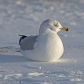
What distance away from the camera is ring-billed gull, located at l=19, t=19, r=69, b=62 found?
5445mm

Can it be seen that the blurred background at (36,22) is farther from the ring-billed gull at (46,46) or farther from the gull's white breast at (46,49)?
the gull's white breast at (46,49)

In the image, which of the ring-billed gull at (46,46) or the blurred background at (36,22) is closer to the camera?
the ring-billed gull at (46,46)

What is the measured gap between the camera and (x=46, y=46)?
5445 mm

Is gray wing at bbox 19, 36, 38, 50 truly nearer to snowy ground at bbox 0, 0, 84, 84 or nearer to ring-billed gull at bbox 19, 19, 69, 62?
ring-billed gull at bbox 19, 19, 69, 62

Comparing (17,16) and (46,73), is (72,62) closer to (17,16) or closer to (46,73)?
(46,73)

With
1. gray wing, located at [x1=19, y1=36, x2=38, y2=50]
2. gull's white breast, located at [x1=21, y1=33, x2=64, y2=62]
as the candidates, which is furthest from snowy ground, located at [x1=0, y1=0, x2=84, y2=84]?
gray wing, located at [x1=19, y1=36, x2=38, y2=50]

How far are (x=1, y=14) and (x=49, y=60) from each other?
10.6 m

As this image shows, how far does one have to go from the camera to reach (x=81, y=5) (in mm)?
19547

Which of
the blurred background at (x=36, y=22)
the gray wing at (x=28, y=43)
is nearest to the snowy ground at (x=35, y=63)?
the blurred background at (x=36, y=22)

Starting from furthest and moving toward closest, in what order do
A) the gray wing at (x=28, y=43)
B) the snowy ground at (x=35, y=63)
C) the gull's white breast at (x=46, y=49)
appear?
the gray wing at (x=28, y=43) < the gull's white breast at (x=46, y=49) < the snowy ground at (x=35, y=63)

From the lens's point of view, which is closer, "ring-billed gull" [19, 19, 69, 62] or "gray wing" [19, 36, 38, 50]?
"ring-billed gull" [19, 19, 69, 62]

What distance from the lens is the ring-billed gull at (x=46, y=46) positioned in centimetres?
545

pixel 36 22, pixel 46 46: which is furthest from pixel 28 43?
pixel 36 22

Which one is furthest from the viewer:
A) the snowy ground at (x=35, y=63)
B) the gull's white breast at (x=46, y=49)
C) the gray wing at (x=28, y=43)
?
the gray wing at (x=28, y=43)
